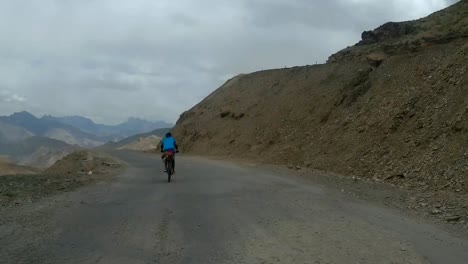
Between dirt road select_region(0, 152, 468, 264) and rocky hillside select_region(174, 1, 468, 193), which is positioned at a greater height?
rocky hillside select_region(174, 1, 468, 193)

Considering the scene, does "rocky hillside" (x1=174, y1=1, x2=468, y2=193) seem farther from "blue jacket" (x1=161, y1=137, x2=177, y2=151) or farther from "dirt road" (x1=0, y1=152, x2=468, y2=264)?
"blue jacket" (x1=161, y1=137, x2=177, y2=151)

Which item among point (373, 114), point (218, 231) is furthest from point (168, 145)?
point (373, 114)

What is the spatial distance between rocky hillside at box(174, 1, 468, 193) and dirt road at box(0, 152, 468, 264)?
468cm

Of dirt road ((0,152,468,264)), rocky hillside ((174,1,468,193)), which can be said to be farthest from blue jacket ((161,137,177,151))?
rocky hillside ((174,1,468,193))

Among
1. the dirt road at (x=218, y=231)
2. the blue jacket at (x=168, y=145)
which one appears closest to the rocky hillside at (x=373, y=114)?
the dirt road at (x=218, y=231)

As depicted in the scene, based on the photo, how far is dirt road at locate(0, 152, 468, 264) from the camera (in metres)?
7.20

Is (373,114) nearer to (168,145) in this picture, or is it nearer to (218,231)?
(168,145)

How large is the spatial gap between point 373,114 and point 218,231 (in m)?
15.7

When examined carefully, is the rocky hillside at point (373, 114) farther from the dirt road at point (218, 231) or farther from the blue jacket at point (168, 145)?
the blue jacket at point (168, 145)

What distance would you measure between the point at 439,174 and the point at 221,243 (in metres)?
8.73

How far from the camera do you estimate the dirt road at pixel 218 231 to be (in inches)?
283

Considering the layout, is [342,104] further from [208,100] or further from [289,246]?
[208,100]

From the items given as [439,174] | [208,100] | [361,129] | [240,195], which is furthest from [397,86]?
[208,100]

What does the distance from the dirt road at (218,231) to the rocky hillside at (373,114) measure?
15.3 feet
